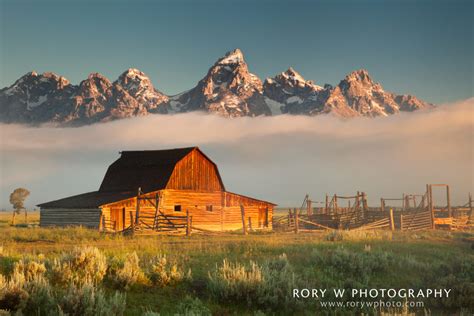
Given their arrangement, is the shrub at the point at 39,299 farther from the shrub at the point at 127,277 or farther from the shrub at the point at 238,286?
the shrub at the point at 238,286

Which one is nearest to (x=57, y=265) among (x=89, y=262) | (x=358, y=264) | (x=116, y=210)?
(x=89, y=262)

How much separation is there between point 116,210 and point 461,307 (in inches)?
1132

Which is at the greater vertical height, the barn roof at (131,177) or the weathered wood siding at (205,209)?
the barn roof at (131,177)

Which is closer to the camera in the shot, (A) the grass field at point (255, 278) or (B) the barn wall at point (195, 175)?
(A) the grass field at point (255, 278)

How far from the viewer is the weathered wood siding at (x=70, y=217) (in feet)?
115

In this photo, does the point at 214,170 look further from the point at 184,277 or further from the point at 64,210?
the point at 184,277

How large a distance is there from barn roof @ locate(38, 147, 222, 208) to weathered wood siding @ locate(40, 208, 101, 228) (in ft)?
1.67

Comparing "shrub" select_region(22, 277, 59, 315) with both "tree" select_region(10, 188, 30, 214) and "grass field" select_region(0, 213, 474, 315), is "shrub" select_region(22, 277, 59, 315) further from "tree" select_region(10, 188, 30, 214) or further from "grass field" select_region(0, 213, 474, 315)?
"tree" select_region(10, 188, 30, 214)

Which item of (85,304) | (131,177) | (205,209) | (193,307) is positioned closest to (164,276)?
(193,307)

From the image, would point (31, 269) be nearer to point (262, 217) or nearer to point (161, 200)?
point (161, 200)

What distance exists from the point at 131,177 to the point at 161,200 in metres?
7.61

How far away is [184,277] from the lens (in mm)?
11461

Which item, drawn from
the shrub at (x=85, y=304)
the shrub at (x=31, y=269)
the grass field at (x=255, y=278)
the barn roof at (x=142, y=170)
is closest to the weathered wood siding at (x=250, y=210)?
the barn roof at (x=142, y=170)

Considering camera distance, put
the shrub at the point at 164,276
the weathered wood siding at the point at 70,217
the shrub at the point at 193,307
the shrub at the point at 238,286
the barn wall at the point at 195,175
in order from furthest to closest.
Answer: the barn wall at the point at 195,175 < the weathered wood siding at the point at 70,217 < the shrub at the point at 164,276 < the shrub at the point at 238,286 < the shrub at the point at 193,307
